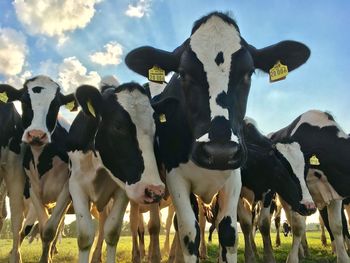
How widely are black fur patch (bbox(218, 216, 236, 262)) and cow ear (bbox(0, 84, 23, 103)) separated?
4.94 metres

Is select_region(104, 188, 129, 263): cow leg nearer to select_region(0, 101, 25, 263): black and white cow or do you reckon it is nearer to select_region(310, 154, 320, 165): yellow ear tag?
select_region(0, 101, 25, 263): black and white cow

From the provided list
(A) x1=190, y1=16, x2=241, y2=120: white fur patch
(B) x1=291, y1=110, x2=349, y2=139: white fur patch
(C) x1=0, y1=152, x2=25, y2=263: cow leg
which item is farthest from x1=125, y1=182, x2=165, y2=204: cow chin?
(B) x1=291, y1=110, x2=349, y2=139: white fur patch

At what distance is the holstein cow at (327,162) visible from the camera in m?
10.8

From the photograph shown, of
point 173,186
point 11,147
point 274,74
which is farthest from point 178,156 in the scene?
point 11,147

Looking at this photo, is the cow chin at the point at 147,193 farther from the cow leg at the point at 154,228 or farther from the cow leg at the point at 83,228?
the cow leg at the point at 154,228

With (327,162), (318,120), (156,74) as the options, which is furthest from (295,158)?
(156,74)

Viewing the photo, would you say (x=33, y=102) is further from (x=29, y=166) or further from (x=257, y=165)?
(x=257, y=165)

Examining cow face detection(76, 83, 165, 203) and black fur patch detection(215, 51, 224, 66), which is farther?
cow face detection(76, 83, 165, 203)

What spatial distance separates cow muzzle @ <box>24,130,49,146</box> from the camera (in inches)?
303

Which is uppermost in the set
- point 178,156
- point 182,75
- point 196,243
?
point 182,75

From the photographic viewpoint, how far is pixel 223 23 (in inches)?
259

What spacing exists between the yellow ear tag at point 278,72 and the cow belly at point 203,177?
167cm

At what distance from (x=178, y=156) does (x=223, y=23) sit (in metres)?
1.98

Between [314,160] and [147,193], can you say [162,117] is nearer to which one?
[147,193]
